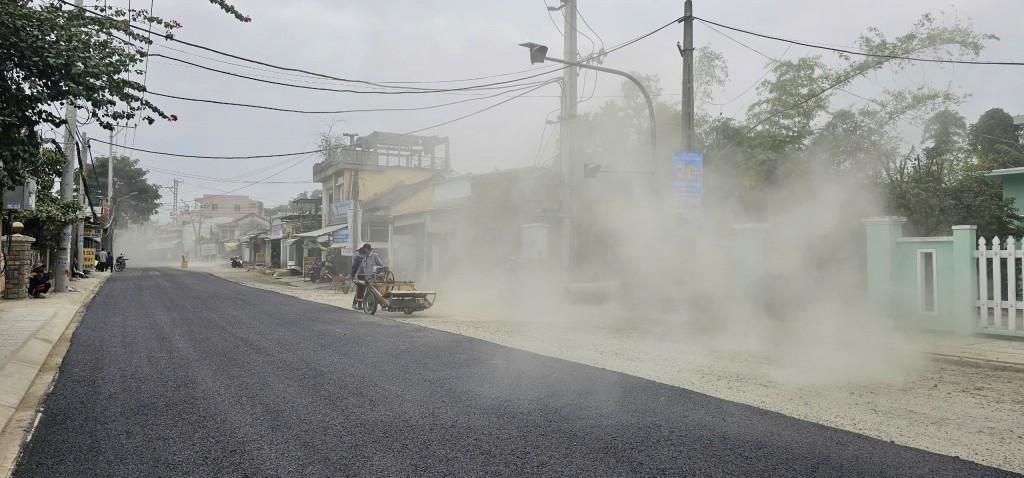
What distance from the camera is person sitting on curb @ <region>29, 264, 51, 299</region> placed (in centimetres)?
1725

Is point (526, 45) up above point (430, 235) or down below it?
above

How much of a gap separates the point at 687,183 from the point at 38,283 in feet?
56.9

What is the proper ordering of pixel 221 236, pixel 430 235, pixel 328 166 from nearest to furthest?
1. pixel 430 235
2. pixel 328 166
3. pixel 221 236

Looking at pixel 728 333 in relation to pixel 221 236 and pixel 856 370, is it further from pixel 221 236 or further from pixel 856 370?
pixel 221 236

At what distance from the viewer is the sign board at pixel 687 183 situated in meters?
11.8

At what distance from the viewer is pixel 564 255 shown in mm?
15750

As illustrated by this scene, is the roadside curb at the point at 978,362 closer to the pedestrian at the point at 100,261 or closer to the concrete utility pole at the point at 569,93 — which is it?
the concrete utility pole at the point at 569,93

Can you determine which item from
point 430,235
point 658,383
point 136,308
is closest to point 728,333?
point 658,383

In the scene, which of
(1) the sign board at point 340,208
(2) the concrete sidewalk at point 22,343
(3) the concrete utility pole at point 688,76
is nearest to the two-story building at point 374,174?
(1) the sign board at point 340,208

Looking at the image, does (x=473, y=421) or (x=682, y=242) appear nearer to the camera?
(x=473, y=421)

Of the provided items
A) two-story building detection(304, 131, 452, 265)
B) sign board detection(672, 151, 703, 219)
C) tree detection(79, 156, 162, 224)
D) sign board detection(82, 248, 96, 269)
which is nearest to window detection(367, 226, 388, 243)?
two-story building detection(304, 131, 452, 265)

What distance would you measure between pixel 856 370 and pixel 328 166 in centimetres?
3999

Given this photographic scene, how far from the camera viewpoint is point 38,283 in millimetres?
17375

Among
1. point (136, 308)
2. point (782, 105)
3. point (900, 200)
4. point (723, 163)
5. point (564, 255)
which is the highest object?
point (782, 105)
